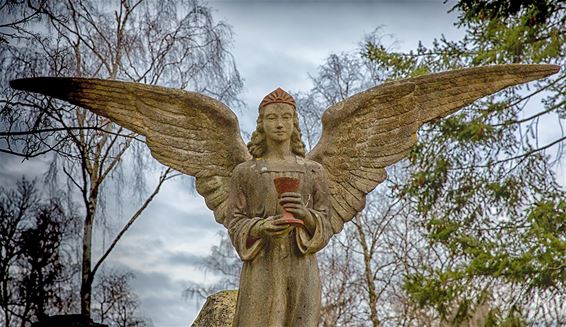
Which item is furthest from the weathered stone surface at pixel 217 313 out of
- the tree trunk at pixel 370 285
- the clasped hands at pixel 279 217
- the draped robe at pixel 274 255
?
the tree trunk at pixel 370 285

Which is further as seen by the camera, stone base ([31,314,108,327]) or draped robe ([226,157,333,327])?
stone base ([31,314,108,327])

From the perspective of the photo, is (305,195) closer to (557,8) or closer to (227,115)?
(227,115)

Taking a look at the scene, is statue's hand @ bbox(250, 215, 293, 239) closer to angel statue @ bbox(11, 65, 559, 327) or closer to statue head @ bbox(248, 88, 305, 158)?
angel statue @ bbox(11, 65, 559, 327)

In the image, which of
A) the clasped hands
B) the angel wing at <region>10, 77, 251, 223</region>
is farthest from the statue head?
the clasped hands

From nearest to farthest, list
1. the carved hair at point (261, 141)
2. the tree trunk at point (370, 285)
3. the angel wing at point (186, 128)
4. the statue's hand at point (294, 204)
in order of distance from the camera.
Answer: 1. the statue's hand at point (294, 204)
2. the carved hair at point (261, 141)
3. the angel wing at point (186, 128)
4. the tree trunk at point (370, 285)

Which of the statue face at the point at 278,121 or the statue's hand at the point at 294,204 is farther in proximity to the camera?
the statue face at the point at 278,121

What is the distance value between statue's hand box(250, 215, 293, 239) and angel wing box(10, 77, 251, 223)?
717 millimetres

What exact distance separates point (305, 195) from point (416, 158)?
26.4 ft

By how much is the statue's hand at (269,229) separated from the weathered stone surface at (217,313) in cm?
237

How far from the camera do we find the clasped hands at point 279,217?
524 cm

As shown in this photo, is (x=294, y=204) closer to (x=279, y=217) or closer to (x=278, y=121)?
(x=279, y=217)

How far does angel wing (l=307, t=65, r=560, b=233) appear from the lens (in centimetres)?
620

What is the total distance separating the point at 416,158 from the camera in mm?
13359

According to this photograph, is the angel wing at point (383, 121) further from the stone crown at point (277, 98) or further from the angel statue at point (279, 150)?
the stone crown at point (277, 98)
